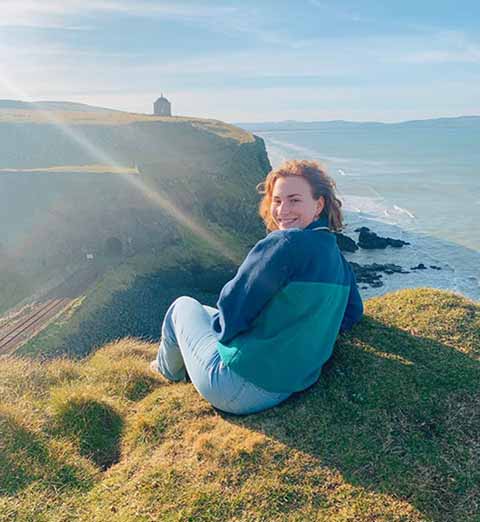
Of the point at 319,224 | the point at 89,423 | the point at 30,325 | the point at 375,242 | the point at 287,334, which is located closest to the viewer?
the point at 287,334

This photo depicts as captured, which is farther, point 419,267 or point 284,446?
point 419,267

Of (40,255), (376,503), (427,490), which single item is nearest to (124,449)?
(376,503)

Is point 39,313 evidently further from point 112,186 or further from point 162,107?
point 162,107

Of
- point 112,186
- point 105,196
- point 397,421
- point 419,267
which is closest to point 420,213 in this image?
point 419,267

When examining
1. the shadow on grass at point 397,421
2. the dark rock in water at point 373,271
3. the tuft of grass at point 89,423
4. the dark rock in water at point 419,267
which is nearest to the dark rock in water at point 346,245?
the dark rock in water at point 373,271

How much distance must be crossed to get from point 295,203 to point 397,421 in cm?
211

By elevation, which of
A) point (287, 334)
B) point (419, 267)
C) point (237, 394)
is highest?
point (287, 334)

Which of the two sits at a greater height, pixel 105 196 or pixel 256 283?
pixel 256 283

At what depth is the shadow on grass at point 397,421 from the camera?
349cm

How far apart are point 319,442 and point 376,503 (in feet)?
2.45

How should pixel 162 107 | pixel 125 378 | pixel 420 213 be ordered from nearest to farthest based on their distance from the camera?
pixel 125 378 < pixel 420 213 < pixel 162 107

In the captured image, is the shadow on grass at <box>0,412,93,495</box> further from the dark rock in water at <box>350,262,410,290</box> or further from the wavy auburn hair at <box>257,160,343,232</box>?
the dark rock in water at <box>350,262,410,290</box>

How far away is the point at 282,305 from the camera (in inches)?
144

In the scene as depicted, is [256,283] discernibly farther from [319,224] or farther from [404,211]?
[404,211]
